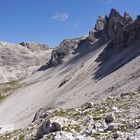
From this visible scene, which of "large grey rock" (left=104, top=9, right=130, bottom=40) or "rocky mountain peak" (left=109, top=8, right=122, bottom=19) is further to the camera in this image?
"rocky mountain peak" (left=109, top=8, right=122, bottom=19)

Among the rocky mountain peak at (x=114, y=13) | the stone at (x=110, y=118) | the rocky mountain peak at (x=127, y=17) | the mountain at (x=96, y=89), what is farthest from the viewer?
the rocky mountain peak at (x=114, y=13)

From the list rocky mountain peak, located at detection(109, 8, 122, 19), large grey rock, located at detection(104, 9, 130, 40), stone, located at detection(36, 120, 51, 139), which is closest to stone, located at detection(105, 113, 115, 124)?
stone, located at detection(36, 120, 51, 139)

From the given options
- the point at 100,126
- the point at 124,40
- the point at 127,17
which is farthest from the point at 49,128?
the point at 127,17

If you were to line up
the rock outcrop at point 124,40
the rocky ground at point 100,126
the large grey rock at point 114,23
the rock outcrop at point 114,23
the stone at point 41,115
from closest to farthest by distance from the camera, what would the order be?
the rocky ground at point 100,126
the stone at point 41,115
the rock outcrop at point 124,40
the rock outcrop at point 114,23
the large grey rock at point 114,23

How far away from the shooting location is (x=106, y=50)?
128125 mm

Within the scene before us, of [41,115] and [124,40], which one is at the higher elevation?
[124,40]

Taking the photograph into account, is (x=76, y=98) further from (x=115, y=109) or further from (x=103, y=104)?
(x=115, y=109)

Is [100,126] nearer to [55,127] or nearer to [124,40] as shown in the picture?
[55,127]

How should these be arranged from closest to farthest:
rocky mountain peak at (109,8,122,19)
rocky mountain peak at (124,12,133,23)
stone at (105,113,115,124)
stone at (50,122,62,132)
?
stone at (105,113,115,124)
stone at (50,122,62,132)
rocky mountain peak at (124,12,133,23)
rocky mountain peak at (109,8,122,19)

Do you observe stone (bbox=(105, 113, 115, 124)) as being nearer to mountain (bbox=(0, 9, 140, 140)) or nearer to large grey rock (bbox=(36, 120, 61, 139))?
mountain (bbox=(0, 9, 140, 140))

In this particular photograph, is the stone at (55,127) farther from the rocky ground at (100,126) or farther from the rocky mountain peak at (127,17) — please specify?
the rocky mountain peak at (127,17)

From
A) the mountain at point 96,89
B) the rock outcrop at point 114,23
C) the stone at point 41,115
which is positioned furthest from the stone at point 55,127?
the rock outcrop at point 114,23

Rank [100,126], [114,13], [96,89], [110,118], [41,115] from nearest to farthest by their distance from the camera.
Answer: [100,126]
[110,118]
[41,115]
[96,89]
[114,13]

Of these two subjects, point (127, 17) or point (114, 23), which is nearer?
point (127, 17)
